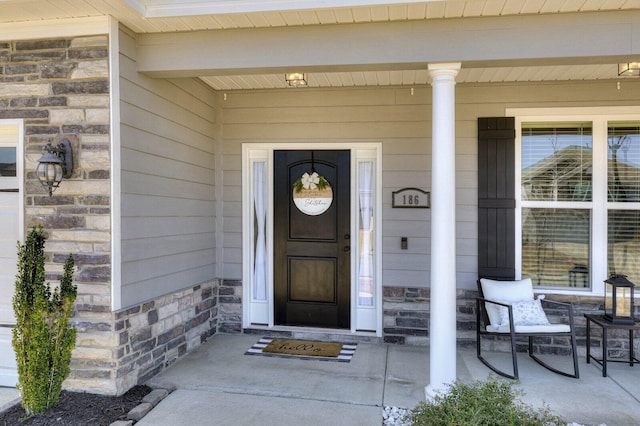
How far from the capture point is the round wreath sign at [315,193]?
182 inches

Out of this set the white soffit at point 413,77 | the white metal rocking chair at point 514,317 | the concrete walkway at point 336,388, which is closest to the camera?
the concrete walkway at point 336,388

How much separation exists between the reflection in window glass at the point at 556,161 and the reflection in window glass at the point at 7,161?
4.52 metres

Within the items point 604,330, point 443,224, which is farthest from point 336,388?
point 604,330

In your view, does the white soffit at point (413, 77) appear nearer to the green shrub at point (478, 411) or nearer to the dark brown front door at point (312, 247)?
the dark brown front door at point (312, 247)

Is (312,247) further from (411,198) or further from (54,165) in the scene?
(54,165)

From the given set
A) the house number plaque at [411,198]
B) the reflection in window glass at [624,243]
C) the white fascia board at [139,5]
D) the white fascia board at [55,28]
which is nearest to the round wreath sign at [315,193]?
the house number plaque at [411,198]

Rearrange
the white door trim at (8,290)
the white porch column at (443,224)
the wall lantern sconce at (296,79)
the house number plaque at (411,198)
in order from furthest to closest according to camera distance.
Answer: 1. the house number plaque at (411,198)
2. the wall lantern sconce at (296,79)
3. the white door trim at (8,290)
4. the white porch column at (443,224)

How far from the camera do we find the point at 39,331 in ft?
9.37

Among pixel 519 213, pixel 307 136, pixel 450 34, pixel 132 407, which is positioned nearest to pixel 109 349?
pixel 132 407

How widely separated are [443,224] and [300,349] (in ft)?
6.61

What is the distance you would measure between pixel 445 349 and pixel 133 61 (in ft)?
10.5

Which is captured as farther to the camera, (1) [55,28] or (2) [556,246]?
(2) [556,246]

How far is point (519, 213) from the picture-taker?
427 centimetres

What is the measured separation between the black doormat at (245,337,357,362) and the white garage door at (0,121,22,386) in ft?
6.29
